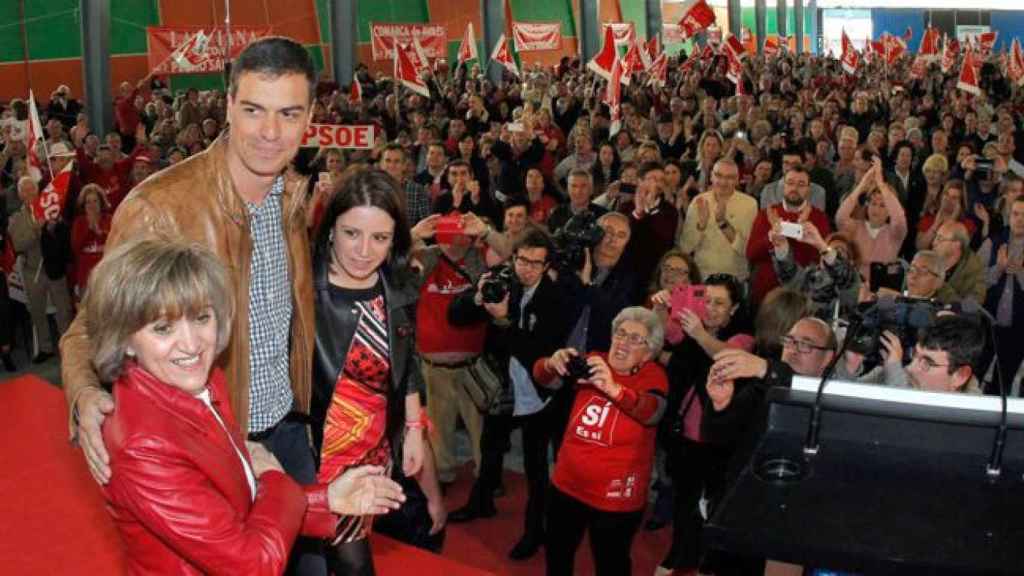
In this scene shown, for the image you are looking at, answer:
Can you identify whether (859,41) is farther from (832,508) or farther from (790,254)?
(832,508)

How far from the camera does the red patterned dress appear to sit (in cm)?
279

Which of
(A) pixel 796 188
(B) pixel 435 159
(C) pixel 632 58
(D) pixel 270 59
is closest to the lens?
(D) pixel 270 59

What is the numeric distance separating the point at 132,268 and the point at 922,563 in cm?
125

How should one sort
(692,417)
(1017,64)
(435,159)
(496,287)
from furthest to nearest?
(1017,64)
(435,159)
(496,287)
(692,417)

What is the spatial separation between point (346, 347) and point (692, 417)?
85.6 inches

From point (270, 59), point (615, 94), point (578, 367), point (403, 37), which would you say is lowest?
point (578, 367)

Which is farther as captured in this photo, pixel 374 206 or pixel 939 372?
pixel 939 372

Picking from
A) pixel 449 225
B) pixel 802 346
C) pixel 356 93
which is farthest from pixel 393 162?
pixel 356 93

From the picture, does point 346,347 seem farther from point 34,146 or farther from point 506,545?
point 34,146

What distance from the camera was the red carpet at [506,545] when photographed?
5102 millimetres

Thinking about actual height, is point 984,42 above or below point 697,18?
below

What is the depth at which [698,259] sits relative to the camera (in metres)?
6.98

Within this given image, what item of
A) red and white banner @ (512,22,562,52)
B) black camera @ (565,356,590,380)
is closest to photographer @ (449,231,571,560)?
black camera @ (565,356,590,380)

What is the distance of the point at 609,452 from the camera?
13.9 feet
